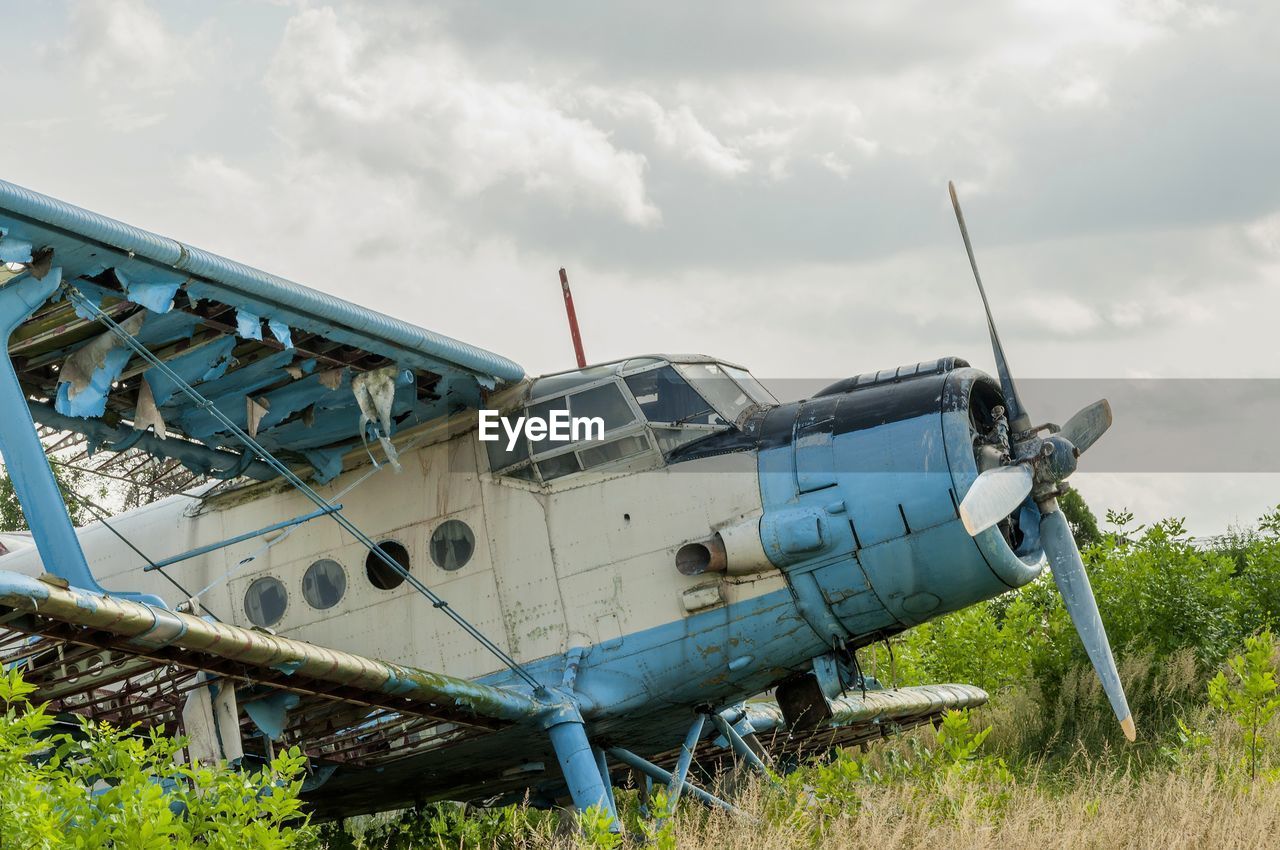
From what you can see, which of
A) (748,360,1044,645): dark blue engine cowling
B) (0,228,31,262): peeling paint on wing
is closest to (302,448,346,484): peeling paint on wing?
(0,228,31,262): peeling paint on wing

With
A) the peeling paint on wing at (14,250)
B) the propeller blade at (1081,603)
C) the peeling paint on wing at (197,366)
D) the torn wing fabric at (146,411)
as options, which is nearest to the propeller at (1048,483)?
the propeller blade at (1081,603)

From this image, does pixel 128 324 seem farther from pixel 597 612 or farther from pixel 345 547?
pixel 597 612

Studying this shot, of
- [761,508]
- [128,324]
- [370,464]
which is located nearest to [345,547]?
[370,464]

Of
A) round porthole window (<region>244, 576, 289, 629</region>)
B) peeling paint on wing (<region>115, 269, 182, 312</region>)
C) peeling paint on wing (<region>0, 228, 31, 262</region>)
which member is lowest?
round porthole window (<region>244, 576, 289, 629</region>)

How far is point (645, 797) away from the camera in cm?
1360

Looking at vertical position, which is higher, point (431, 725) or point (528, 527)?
point (528, 527)

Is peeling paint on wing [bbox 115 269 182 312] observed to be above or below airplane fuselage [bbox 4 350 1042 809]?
above

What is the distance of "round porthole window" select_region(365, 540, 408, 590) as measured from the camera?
1142 centimetres

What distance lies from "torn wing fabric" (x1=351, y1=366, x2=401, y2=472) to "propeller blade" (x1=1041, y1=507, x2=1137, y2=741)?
4.88 meters

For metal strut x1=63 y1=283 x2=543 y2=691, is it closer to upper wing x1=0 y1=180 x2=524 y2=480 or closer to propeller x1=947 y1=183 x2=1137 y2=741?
upper wing x1=0 y1=180 x2=524 y2=480

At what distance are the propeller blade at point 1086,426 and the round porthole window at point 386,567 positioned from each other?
5.10 metres

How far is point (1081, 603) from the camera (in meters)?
11.5

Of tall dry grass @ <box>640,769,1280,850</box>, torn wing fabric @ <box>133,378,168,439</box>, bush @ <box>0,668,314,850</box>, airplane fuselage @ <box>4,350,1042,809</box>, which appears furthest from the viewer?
torn wing fabric @ <box>133,378,168,439</box>

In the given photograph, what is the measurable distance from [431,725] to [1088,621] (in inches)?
199
